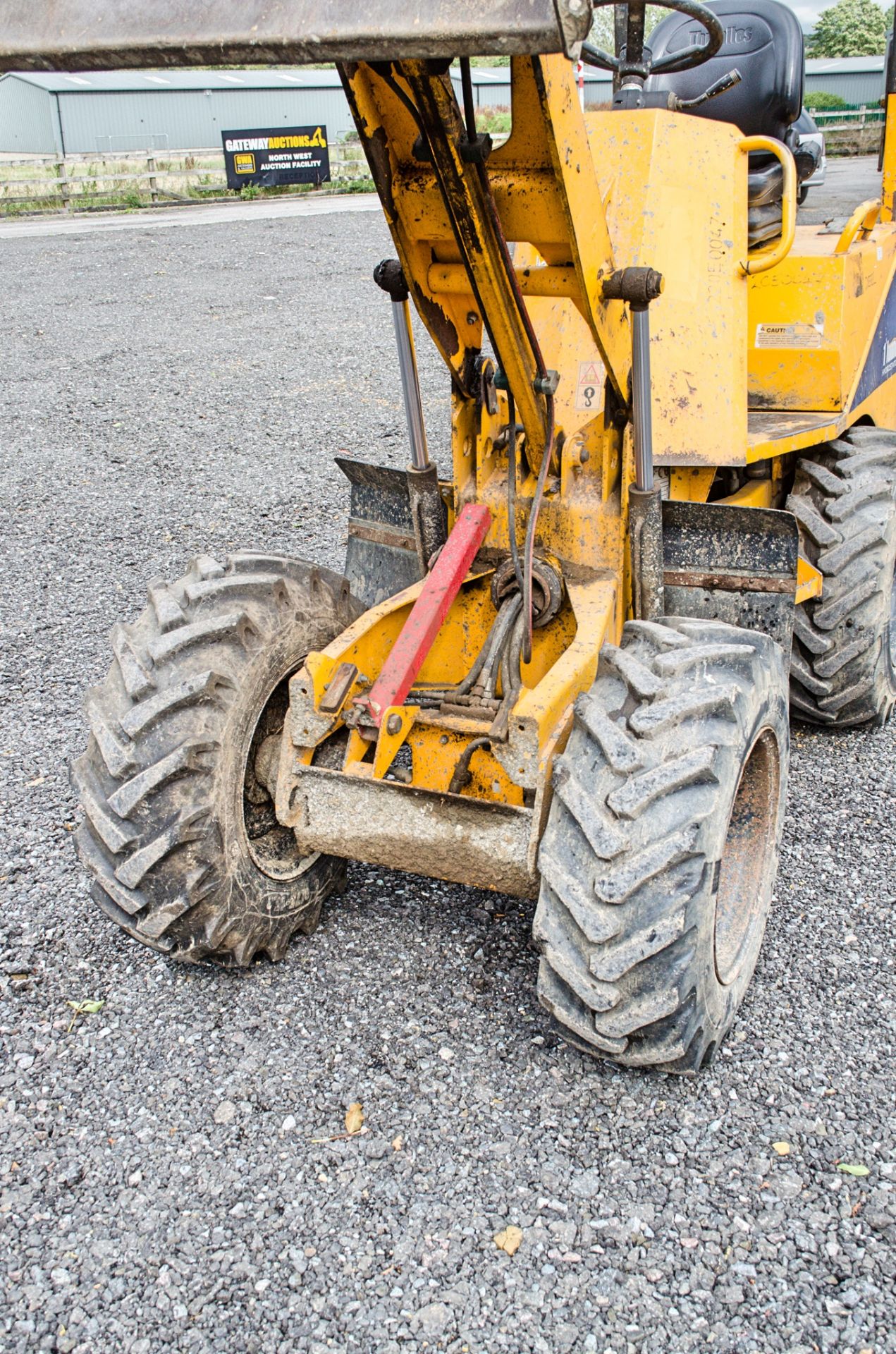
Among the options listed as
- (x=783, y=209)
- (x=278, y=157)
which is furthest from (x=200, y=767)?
(x=278, y=157)

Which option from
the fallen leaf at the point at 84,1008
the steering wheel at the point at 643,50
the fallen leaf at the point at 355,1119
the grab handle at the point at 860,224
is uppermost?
the steering wheel at the point at 643,50

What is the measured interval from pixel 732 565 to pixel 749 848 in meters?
0.82

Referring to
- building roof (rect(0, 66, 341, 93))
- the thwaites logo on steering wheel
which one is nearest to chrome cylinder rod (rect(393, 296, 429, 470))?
the thwaites logo on steering wheel

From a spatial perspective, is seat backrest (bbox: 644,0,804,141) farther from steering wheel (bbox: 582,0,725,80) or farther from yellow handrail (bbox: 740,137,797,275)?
yellow handrail (bbox: 740,137,797,275)

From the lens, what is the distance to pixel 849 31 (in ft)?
184

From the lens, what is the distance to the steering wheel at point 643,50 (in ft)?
10.7

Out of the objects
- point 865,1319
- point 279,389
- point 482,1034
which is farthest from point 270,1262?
point 279,389

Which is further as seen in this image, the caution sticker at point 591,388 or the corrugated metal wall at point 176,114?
the corrugated metal wall at point 176,114

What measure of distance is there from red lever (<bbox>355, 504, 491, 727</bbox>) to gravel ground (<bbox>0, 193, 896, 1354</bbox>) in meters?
0.86

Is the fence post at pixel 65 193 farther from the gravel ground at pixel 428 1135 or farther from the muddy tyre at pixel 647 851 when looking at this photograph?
the muddy tyre at pixel 647 851

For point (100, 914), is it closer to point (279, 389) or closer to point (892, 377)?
point (892, 377)

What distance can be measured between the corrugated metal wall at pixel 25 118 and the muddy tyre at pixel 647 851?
37.5m

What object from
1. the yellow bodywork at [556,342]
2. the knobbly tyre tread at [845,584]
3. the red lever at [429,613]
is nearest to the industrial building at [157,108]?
the knobbly tyre tread at [845,584]

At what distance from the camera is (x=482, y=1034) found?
3219 millimetres
